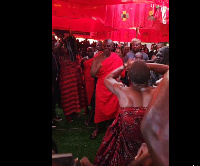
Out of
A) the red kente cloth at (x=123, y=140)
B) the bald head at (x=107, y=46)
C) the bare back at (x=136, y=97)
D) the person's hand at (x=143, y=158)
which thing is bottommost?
the red kente cloth at (x=123, y=140)

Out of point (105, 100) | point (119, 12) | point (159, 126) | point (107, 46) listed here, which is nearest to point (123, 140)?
point (159, 126)

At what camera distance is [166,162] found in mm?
853

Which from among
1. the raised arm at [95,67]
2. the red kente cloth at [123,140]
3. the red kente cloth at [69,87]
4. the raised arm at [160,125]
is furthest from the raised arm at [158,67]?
the red kente cloth at [69,87]

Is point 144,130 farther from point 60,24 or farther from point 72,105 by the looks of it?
point 60,24

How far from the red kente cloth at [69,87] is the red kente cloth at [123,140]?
2.96m

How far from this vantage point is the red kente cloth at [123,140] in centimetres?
254

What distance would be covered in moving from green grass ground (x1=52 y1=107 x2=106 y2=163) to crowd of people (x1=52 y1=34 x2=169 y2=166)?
182 millimetres

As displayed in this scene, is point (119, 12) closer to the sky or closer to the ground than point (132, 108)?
closer to the sky

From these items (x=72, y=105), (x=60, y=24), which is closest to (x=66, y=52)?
(x=72, y=105)

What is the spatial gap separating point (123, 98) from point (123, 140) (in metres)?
0.50

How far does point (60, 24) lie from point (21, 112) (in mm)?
6905

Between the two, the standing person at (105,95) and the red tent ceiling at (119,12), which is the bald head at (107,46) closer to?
the standing person at (105,95)

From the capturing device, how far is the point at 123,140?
2.73 meters

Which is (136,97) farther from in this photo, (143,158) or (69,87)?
(69,87)
